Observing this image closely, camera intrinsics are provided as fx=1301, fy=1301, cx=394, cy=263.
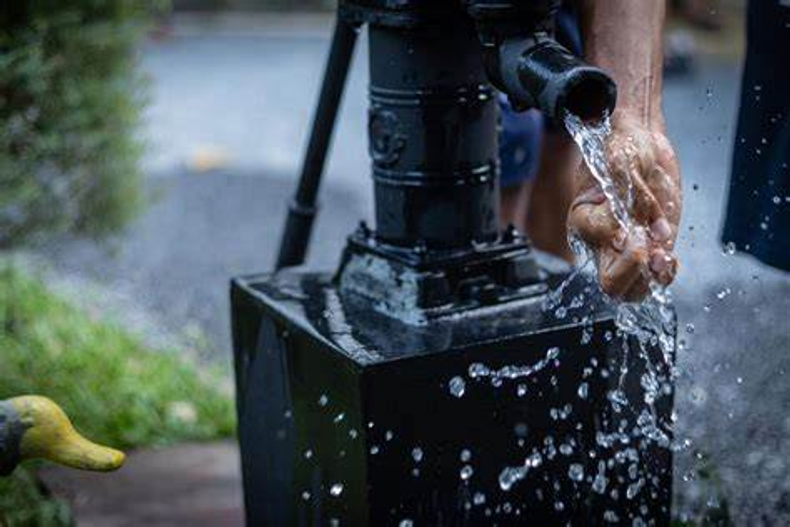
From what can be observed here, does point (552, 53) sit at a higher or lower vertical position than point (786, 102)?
higher

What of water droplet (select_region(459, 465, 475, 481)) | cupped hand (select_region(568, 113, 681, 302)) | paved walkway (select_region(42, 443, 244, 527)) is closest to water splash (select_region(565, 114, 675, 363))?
cupped hand (select_region(568, 113, 681, 302))

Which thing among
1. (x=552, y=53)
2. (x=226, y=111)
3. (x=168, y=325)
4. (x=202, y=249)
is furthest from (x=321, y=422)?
(x=226, y=111)

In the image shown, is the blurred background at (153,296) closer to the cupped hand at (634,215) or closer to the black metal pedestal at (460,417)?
the black metal pedestal at (460,417)

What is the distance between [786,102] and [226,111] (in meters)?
5.56

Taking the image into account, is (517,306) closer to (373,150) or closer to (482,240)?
(482,240)

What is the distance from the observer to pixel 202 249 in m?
5.29

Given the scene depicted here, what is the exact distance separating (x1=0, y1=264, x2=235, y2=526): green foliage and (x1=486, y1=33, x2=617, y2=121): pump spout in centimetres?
135

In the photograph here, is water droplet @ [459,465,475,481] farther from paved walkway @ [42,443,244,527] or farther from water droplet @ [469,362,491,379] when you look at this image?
paved walkway @ [42,443,244,527]

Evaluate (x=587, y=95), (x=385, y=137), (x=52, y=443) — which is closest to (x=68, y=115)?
(x=385, y=137)

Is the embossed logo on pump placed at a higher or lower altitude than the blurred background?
higher

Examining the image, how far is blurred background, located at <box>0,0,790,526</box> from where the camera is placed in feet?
9.07

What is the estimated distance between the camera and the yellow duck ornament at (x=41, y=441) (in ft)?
5.55

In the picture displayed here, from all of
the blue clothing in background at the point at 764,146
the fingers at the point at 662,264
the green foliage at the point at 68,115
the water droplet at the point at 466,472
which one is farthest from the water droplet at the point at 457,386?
the green foliage at the point at 68,115

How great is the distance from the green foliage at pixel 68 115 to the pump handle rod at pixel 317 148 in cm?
100
